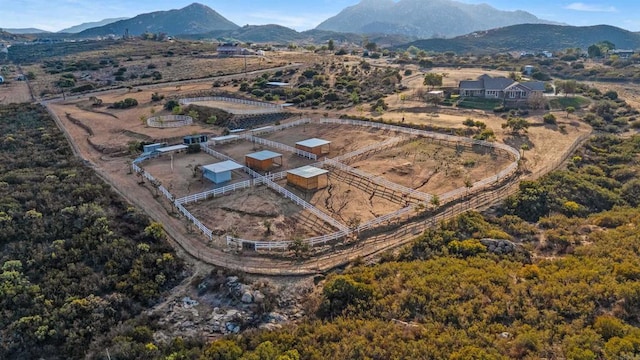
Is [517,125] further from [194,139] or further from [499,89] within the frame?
[194,139]

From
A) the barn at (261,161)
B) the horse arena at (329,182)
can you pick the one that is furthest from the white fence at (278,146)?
the barn at (261,161)

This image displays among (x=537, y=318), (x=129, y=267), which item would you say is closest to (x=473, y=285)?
(x=537, y=318)

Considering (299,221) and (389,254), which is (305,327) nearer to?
(389,254)

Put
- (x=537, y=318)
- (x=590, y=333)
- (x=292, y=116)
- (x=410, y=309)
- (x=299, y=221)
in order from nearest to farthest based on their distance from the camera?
(x=590, y=333) → (x=537, y=318) → (x=410, y=309) → (x=299, y=221) → (x=292, y=116)

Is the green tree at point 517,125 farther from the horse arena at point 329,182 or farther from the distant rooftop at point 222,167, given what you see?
the distant rooftop at point 222,167

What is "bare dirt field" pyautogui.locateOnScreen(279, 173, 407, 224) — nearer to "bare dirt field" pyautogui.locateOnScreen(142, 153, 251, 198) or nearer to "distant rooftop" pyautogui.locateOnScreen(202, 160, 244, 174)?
"distant rooftop" pyautogui.locateOnScreen(202, 160, 244, 174)

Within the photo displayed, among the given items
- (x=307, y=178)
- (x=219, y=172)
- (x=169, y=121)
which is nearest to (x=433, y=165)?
(x=307, y=178)

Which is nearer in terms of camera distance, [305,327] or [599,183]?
[305,327]
